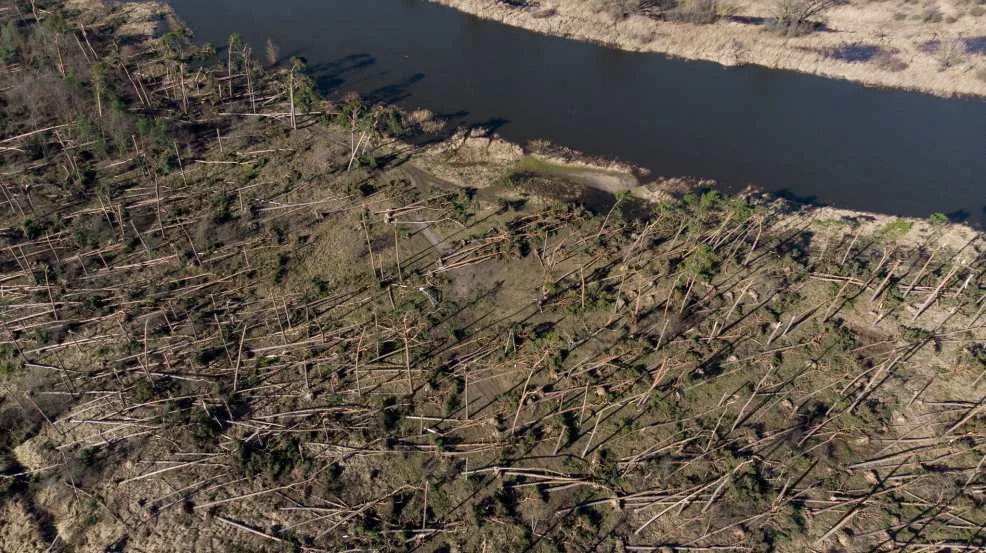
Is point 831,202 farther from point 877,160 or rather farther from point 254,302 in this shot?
point 254,302

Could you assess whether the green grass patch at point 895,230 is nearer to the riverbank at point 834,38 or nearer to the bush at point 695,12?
the riverbank at point 834,38

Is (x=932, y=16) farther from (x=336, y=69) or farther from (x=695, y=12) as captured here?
(x=336, y=69)

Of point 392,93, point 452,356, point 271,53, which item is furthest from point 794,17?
point 452,356

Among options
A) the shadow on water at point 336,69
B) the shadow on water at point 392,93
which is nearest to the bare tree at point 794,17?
the shadow on water at point 392,93

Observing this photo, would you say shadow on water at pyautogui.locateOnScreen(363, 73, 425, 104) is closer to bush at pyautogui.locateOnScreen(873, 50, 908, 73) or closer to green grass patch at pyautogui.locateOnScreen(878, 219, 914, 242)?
green grass patch at pyautogui.locateOnScreen(878, 219, 914, 242)

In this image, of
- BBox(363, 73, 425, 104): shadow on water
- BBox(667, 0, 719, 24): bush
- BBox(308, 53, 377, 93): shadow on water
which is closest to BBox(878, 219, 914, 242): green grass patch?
BBox(667, 0, 719, 24): bush

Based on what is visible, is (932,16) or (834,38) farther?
A: (932,16)
